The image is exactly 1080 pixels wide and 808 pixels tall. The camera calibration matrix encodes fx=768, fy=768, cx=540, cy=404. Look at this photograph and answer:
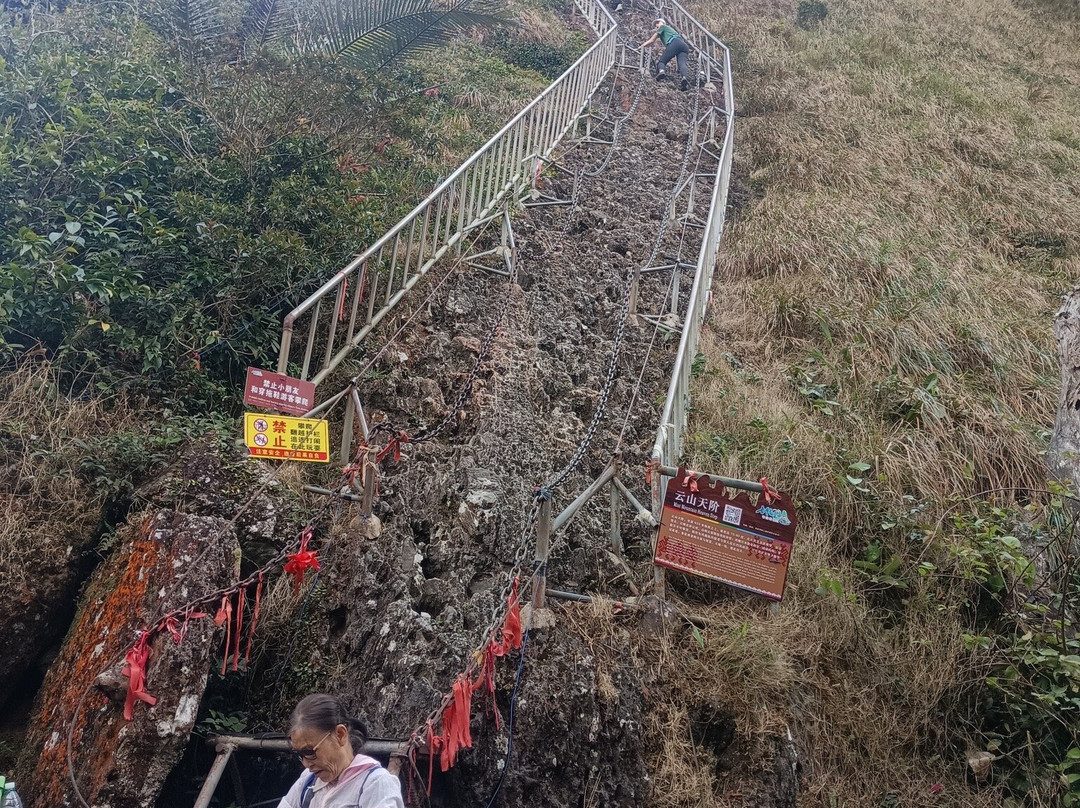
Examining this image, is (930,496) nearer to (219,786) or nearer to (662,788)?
(662,788)

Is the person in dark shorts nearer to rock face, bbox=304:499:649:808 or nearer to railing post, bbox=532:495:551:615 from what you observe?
railing post, bbox=532:495:551:615

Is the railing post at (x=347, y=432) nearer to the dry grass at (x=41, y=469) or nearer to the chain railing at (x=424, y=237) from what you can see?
the chain railing at (x=424, y=237)

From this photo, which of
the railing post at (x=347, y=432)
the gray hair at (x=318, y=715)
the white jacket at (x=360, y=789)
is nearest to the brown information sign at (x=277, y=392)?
the railing post at (x=347, y=432)

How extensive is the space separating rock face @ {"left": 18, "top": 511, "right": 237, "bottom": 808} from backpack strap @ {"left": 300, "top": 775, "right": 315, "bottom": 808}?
3.88 ft

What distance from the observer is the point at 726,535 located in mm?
4094

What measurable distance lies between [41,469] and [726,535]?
154 inches

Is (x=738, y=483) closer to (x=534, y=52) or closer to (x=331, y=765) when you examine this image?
(x=331, y=765)

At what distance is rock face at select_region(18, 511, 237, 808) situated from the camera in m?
3.36

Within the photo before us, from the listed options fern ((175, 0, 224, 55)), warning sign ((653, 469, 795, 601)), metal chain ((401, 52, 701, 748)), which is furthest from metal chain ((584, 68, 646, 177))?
warning sign ((653, 469, 795, 601))

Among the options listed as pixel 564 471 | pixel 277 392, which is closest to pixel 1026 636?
pixel 564 471

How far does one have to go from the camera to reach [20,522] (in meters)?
4.28

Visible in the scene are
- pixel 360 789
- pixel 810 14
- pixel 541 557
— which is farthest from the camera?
pixel 810 14

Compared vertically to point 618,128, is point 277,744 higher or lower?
lower

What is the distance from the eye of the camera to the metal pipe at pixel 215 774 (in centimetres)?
329
